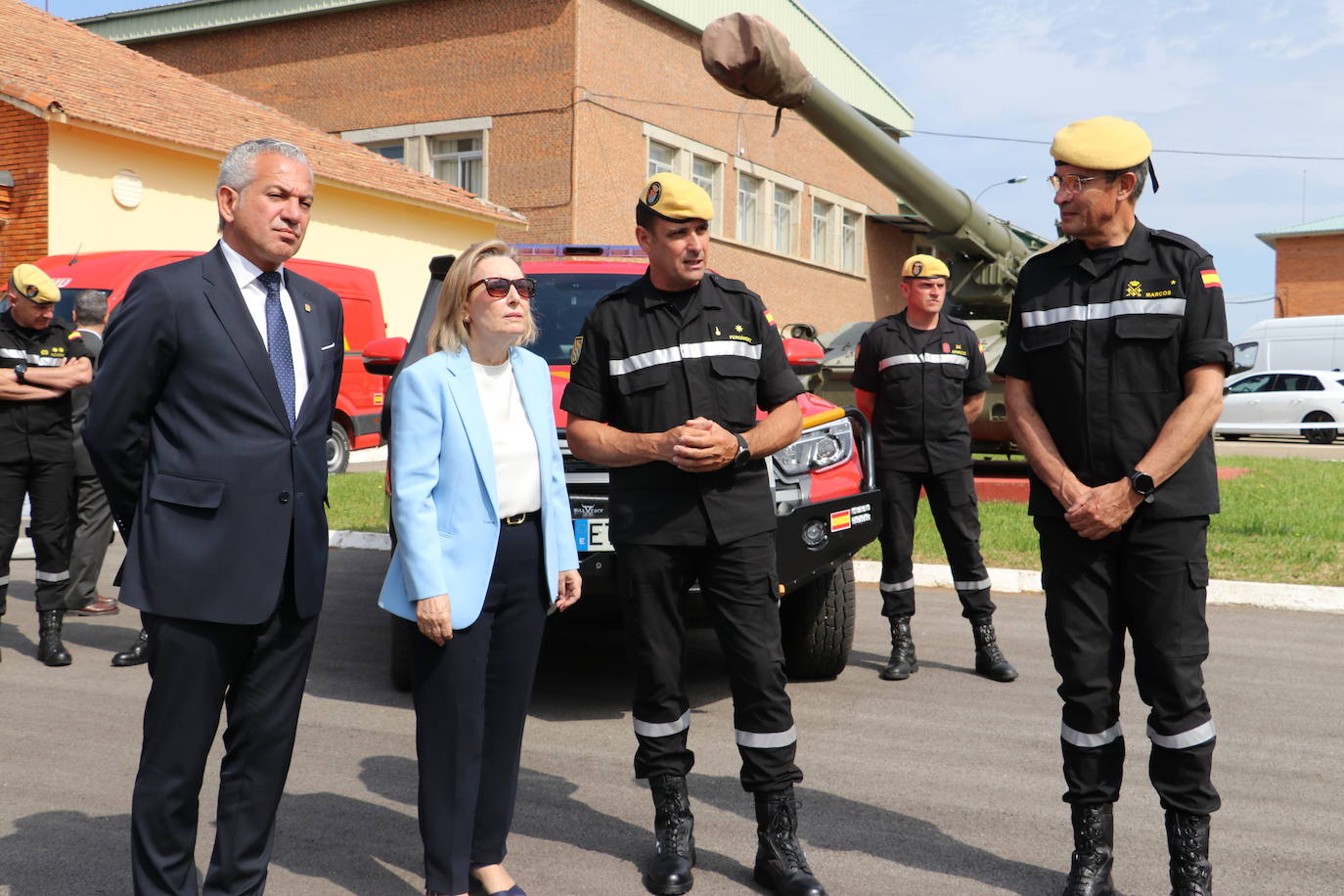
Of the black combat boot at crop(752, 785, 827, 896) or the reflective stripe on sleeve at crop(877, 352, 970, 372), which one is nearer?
the black combat boot at crop(752, 785, 827, 896)

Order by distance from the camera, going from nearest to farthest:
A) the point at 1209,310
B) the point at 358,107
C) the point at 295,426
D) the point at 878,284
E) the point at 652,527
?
the point at 295,426
the point at 1209,310
the point at 652,527
the point at 358,107
the point at 878,284

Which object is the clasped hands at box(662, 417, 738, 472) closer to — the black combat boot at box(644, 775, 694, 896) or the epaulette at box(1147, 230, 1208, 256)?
the black combat boot at box(644, 775, 694, 896)

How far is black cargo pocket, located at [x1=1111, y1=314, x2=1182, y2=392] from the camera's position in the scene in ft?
11.3

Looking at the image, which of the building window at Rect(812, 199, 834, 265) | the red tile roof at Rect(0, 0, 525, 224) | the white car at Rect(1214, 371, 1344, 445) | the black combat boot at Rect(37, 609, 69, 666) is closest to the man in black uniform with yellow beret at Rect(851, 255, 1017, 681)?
the black combat boot at Rect(37, 609, 69, 666)

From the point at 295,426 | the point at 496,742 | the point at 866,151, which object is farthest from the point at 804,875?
the point at 866,151

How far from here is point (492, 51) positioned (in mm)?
27453

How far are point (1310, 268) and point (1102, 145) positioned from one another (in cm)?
5547

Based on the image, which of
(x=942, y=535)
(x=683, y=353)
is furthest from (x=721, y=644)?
(x=942, y=535)

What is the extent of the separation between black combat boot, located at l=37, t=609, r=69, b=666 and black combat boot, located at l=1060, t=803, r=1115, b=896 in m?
5.24

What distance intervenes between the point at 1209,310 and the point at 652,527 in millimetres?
1698

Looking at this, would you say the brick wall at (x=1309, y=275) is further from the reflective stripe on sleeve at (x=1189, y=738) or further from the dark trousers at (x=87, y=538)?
the reflective stripe on sleeve at (x=1189, y=738)

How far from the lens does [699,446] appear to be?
357 centimetres

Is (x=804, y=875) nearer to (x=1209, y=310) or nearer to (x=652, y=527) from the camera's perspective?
(x=652, y=527)

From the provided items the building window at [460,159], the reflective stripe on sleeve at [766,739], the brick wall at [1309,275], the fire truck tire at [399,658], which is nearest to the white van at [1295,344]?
the building window at [460,159]
